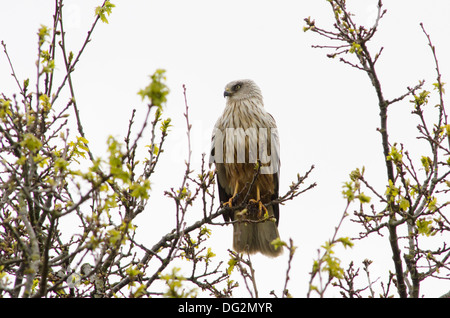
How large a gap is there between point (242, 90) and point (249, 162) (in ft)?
4.15

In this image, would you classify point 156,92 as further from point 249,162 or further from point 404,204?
point 249,162

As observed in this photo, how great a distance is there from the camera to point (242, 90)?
262 inches

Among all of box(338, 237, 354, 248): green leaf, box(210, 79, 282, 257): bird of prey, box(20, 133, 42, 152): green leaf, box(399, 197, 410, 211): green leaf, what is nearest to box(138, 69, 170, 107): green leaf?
box(20, 133, 42, 152): green leaf

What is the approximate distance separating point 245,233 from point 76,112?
2.61m

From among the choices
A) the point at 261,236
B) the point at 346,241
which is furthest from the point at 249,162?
the point at 346,241

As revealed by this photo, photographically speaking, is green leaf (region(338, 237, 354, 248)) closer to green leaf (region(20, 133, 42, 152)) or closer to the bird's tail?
green leaf (region(20, 133, 42, 152))

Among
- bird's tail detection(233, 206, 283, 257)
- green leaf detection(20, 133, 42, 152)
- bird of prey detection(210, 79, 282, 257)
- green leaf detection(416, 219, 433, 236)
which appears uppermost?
bird of prey detection(210, 79, 282, 257)

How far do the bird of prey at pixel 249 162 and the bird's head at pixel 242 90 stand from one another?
15cm

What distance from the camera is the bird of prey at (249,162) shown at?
584cm

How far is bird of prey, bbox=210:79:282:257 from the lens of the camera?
19.2ft

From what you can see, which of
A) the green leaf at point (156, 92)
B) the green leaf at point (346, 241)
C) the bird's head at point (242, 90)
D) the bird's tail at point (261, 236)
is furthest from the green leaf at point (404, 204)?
the bird's head at point (242, 90)

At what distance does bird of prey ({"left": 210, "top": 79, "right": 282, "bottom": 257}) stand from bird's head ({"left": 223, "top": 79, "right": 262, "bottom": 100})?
0.15m
